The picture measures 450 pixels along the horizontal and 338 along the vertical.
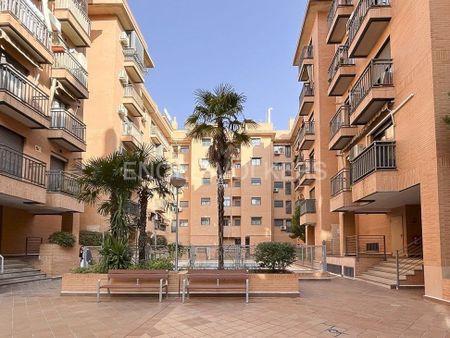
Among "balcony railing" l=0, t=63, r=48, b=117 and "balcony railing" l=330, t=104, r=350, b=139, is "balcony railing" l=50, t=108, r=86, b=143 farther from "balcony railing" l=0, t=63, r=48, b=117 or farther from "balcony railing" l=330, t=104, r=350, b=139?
"balcony railing" l=330, t=104, r=350, b=139

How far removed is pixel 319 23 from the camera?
27.8 m

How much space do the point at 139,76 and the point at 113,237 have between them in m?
21.9

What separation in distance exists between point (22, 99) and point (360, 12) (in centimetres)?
1343

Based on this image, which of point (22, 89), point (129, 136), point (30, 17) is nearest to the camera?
point (22, 89)

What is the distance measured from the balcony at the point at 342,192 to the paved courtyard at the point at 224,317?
22.8 ft

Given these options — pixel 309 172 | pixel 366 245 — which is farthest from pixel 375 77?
pixel 309 172

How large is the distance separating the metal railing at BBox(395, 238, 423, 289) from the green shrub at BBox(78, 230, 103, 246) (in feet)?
48.8

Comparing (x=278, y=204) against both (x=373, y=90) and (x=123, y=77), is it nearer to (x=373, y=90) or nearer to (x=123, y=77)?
(x=123, y=77)

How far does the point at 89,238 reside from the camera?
930 inches

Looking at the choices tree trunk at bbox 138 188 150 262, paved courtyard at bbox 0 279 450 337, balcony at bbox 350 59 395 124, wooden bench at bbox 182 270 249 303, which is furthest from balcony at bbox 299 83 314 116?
wooden bench at bbox 182 270 249 303

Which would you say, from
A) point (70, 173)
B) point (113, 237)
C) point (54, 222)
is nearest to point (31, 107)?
point (70, 173)

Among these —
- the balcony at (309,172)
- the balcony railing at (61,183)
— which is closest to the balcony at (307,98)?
the balcony at (309,172)

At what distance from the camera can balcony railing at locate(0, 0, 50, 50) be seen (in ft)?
51.1

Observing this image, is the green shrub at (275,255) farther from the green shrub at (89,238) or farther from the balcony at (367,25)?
the green shrub at (89,238)
